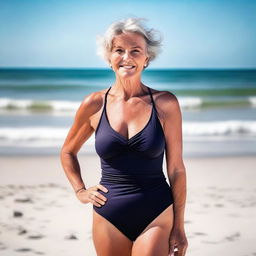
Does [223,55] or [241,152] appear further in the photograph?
[223,55]

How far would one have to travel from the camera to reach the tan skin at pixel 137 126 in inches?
92.7

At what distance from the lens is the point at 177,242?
2467 millimetres

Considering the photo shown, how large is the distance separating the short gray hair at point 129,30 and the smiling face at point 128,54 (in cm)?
2

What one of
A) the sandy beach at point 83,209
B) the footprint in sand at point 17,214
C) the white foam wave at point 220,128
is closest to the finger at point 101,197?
the sandy beach at point 83,209

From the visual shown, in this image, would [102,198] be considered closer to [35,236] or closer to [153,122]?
[153,122]

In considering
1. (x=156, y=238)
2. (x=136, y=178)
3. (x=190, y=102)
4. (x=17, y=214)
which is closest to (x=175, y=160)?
(x=136, y=178)

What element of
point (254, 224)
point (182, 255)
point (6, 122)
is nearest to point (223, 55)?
point (6, 122)

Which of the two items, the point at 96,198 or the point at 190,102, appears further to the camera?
the point at 190,102

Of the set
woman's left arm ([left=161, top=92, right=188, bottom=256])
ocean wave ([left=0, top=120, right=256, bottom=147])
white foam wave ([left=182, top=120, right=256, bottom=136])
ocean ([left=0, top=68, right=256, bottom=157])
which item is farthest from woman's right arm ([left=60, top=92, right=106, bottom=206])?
white foam wave ([left=182, top=120, right=256, bottom=136])

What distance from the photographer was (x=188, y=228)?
5.63m

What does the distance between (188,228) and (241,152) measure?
4237 millimetres

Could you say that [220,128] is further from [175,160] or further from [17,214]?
[175,160]

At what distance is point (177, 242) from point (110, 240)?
311 millimetres

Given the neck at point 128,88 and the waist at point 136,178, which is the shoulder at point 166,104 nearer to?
the neck at point 128,88
